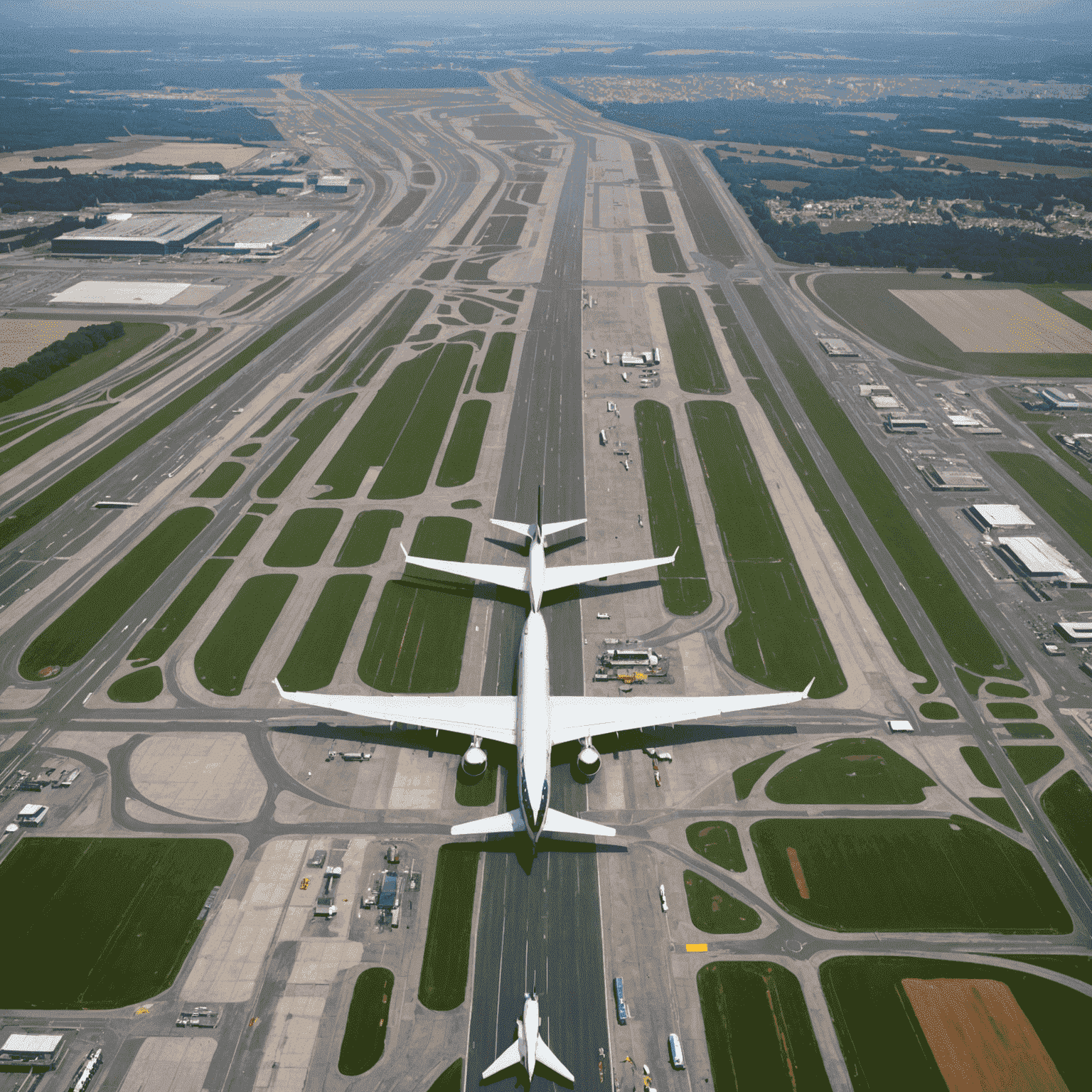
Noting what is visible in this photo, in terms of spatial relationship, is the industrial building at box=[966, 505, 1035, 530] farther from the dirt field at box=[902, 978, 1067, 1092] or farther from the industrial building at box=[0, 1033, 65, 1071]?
the industrial building at box=[0, 1033, 65, 1071]

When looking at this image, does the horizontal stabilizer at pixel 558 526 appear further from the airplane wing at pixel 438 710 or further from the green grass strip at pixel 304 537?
the green grass strip at pixel 304 537

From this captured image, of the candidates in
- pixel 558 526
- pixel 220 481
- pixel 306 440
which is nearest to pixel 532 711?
pixel 558 526

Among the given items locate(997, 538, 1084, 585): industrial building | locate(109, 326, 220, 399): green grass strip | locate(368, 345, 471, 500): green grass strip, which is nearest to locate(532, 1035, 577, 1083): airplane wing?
locate(368, 345, 471, 500): green grass strip

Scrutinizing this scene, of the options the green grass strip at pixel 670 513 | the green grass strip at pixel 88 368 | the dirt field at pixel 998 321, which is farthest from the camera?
the dirt field at pixel 998 321

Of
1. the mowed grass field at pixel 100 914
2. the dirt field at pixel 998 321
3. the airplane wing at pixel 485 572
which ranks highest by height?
the dirt field at pixel 998 321

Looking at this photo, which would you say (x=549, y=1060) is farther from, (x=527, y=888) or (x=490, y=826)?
(x=490, y=826)

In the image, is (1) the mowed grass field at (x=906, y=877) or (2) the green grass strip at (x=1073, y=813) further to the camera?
(2) the green grass strip at (x=1073, y=813)

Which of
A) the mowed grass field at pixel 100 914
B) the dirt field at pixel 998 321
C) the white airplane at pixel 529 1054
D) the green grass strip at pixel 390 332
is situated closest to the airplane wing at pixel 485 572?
the mowed grass field at pixel 100 914

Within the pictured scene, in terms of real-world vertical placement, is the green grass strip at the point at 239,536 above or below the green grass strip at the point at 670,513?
below
